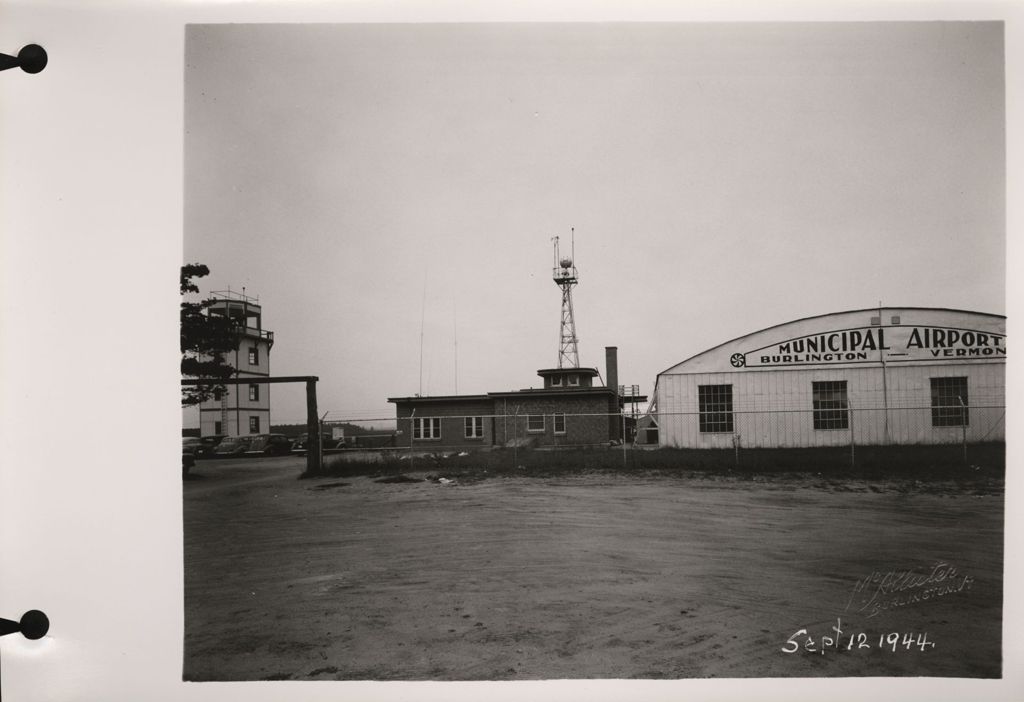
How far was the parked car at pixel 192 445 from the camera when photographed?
2.22 m

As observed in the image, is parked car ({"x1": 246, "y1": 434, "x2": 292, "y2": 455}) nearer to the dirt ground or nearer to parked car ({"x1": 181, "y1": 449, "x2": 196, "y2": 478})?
the dirt ground

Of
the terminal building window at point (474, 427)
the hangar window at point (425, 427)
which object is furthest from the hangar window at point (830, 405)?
the hangar window at point (425, 427)

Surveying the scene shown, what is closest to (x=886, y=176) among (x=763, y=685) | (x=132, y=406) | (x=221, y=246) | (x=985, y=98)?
(x=985, y=98)

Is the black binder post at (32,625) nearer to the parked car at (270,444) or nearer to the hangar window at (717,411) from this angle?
the parked car at (270,444)

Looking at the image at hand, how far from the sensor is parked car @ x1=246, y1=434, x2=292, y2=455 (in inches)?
94.0

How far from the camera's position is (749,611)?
220cm

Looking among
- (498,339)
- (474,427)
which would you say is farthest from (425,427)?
(498,339)

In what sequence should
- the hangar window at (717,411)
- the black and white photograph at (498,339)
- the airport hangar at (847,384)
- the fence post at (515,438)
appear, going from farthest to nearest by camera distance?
the hangar window at (717,411) → the fence post at (515,438) → the airport hangar at (847,384) → the black and white photograph at (498,339)

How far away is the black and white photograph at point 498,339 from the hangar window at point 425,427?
0.04 meters

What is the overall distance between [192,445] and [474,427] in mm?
1117

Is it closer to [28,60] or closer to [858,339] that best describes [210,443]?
[28,60]

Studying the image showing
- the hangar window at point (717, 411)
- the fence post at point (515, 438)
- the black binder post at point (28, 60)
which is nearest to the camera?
the black binder post at point (28, 60)

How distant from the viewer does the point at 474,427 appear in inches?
100

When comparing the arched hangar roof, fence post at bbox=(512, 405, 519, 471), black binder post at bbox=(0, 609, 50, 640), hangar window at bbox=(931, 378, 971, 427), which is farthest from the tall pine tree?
hangar window at bbox=(931, 378, 971, 427)
